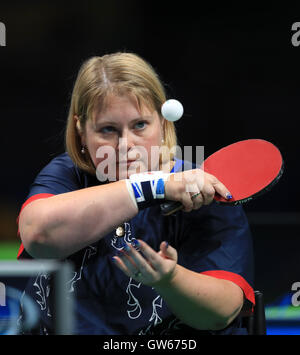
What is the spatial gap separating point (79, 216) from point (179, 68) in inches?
146

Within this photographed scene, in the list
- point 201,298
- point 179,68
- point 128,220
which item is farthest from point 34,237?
point 179,68

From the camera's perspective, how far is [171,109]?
187 centimetres

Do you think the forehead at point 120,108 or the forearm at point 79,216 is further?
the forehead at point 120,108

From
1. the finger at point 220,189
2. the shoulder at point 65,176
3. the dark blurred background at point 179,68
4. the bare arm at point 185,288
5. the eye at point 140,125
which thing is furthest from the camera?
the dark blurred background at point 179,68

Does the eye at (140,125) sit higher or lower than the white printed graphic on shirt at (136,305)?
higher

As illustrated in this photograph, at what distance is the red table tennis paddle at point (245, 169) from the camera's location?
180cm

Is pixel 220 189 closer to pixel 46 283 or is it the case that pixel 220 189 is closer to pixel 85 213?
pixel 85 213

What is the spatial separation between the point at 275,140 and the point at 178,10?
1391mm

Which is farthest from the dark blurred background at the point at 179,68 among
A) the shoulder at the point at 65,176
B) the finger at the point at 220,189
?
the finger at the point at 220,189

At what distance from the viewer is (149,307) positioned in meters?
1.89

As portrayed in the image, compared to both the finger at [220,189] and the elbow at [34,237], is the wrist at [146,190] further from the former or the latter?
the elbow at [34,237]

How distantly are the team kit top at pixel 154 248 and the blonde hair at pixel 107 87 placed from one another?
128mm
